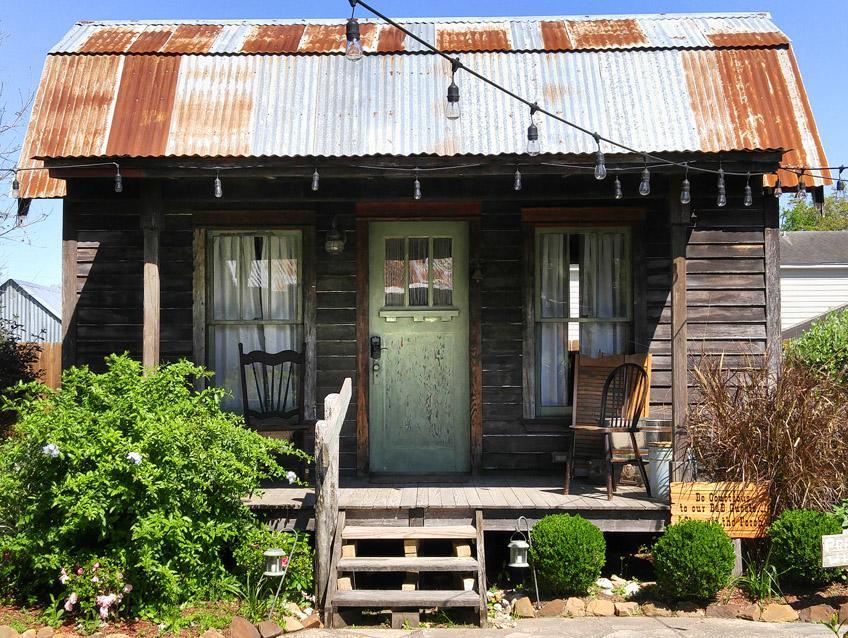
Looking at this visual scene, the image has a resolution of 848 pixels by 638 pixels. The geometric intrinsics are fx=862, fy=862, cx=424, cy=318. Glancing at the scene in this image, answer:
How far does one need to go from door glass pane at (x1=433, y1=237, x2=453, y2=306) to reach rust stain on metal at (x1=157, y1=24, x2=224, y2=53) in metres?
2.60

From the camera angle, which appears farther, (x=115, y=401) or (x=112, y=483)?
(x=115, y=401)

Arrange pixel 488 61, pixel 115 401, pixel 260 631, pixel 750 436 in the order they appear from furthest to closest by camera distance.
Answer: pixel 488 61
pixel 750 436
pixel 115 401
pixel 260 631

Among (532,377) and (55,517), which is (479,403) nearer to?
(532,377)

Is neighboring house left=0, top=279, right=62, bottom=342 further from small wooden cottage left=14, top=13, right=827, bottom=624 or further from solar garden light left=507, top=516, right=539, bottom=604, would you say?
solar garden light left=507, top=516, right=539, bottom=604

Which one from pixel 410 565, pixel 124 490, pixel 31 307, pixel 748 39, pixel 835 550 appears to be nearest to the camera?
pixel 124 490

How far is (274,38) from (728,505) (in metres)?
5.44

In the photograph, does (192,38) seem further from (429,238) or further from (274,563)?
(274,563)

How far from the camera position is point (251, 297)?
7.55 metres

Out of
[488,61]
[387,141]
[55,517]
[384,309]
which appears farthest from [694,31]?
[55,517]

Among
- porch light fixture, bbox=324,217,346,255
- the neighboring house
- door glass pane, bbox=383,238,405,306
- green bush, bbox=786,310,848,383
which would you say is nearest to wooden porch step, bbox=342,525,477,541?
door glass pane, bbox=383,238,405,306

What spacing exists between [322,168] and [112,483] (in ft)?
8.29

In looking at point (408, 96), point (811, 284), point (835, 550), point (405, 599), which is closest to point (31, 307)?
point (811, 284)

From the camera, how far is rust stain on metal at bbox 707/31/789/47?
24.3ft

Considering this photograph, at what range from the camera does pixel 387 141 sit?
6.53 metres
